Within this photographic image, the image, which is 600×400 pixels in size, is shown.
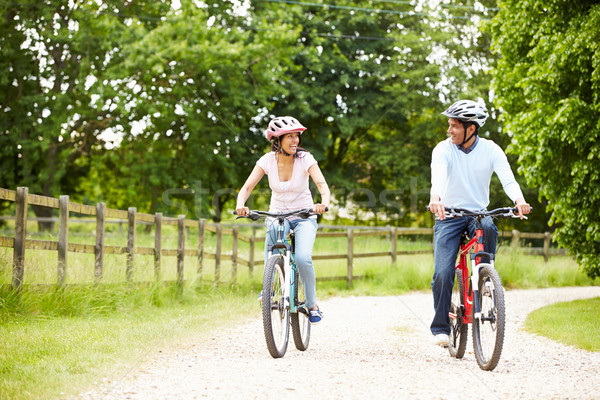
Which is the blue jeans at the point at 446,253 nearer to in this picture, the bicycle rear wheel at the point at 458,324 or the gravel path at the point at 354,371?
the bicycle rear wheel at the point at 458,324

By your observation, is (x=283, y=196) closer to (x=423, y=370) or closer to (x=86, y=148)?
(x=423, y=370)

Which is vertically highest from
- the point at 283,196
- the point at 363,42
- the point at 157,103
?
the point at 363,42

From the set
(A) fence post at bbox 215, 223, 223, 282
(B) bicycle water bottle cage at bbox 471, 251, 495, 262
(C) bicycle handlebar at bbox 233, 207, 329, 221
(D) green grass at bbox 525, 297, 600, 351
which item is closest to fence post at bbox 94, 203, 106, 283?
(A) fence post at bbox 215, 223, 223, 282

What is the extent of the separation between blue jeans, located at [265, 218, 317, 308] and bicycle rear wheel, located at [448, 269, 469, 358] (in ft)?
3.82

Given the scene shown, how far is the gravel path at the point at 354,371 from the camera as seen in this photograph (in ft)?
14.4

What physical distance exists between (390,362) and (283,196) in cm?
162

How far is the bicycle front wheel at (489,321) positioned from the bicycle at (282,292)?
147 centimetres

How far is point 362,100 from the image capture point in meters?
31.8

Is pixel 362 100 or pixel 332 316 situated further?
pixel 362 100

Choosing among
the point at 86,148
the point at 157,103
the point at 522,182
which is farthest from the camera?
the point at 522,182

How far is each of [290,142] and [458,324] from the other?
2015mm

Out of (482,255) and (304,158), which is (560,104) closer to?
(304,158)

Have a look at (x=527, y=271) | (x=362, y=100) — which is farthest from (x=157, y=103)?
(x=527, y=271)

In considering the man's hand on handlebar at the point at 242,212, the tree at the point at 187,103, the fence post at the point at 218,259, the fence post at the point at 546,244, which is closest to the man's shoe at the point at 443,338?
the man's hand on handlebar at the point at 242,212
